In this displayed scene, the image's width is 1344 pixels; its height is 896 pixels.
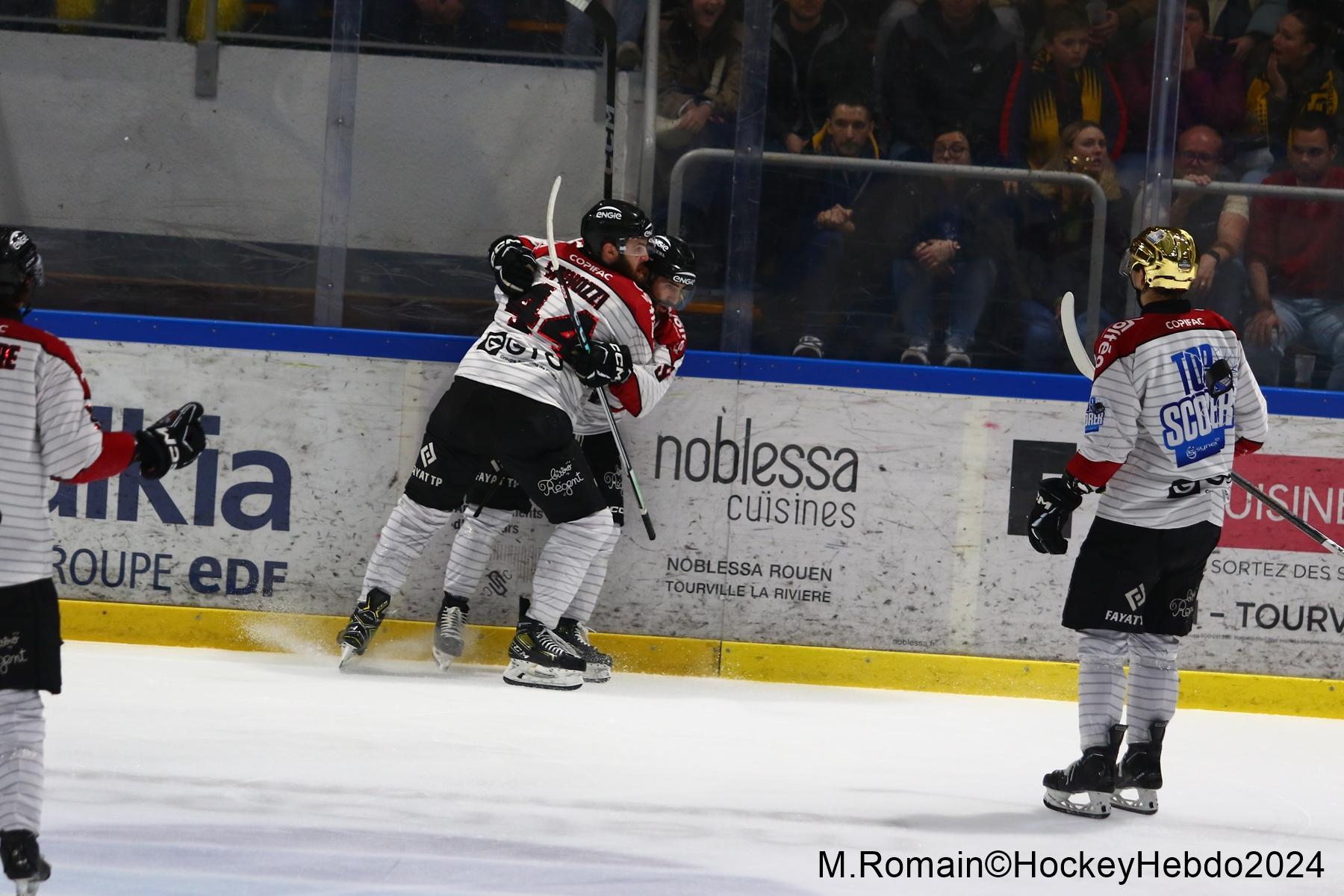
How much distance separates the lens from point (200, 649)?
5.02 meters

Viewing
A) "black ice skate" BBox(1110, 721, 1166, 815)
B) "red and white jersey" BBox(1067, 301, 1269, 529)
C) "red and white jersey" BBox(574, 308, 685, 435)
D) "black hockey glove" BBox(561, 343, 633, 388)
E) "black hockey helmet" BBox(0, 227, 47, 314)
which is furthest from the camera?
"red and white jersey" BBox(574, 308, 685, 435)

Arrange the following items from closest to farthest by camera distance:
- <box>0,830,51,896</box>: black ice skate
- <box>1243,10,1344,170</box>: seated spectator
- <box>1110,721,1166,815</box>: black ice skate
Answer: <box>0,830,51,896</box>: black ice skate
<box>1110,721,1166,815</box>: black ice skate
<box>1243,10,1344,170</box>: seated spectator

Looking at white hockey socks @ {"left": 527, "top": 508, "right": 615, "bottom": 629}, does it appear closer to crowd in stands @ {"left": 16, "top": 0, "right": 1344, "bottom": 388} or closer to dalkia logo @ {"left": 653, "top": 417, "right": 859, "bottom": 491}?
dalkia logo @ {"left": 653, "top": 417, "right": 859, "bottom": 491}

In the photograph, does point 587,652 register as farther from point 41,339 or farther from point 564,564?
point 41,339

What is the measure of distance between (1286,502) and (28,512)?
389 cm

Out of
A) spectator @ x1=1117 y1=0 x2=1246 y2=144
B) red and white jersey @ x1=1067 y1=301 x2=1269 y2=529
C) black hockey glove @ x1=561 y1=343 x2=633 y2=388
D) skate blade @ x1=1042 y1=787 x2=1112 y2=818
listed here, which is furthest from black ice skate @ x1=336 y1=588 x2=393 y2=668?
spectator @ x1=1117 y1=0 x2=1246 y2=144

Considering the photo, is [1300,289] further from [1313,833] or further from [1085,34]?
[1313,833]

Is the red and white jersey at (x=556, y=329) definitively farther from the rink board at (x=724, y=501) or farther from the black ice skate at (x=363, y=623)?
the black ice skate at (x=363, y=623)

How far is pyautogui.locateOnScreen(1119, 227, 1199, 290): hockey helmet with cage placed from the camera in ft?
12.0

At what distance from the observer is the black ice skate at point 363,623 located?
472 cm

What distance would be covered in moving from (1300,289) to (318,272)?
130 inches

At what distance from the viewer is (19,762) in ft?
8.32

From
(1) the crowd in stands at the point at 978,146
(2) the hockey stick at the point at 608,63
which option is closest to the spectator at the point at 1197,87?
(1) the crowd in stands at the point at 978,146

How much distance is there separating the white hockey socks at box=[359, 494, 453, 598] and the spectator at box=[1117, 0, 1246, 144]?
2648 mm
